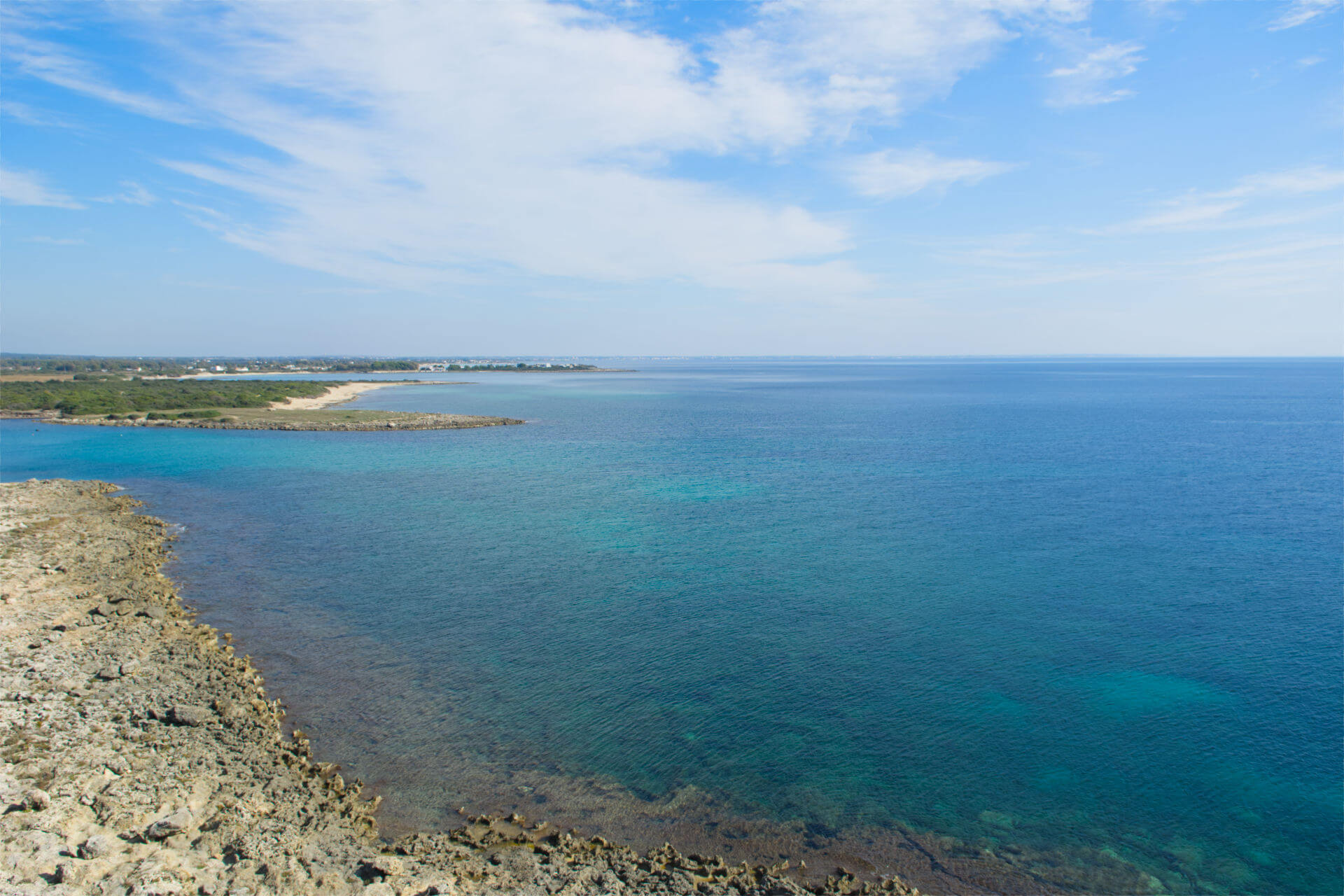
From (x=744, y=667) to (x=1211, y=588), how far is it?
64.5ft

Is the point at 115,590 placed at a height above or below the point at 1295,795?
above

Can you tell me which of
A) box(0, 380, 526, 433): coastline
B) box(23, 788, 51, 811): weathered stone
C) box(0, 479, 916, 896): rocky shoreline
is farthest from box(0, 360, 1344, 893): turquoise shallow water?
box(0, 380, 526, 433): coastline

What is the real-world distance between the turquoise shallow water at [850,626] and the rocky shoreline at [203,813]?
6.64 feet

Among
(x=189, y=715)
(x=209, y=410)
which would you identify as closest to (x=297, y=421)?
(x=209, y=410)

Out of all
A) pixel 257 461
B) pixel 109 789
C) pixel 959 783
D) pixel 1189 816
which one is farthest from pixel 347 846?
pixel 257 461

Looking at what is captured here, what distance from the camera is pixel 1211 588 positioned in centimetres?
2717

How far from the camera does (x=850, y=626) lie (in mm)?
23812

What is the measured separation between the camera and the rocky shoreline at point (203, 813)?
1123cm

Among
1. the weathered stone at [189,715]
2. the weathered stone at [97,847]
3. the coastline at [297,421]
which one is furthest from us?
the coastline at [297,421]

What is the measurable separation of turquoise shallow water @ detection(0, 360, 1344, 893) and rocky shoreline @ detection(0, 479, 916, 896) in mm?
2025

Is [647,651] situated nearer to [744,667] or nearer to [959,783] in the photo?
[744,667]

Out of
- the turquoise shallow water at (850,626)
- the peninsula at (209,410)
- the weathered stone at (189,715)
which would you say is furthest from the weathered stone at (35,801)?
the peninsula at (209,410)

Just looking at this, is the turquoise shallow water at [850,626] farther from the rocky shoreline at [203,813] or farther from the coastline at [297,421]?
the coastline at [297,421]

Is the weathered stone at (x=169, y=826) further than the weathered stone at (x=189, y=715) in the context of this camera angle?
No
